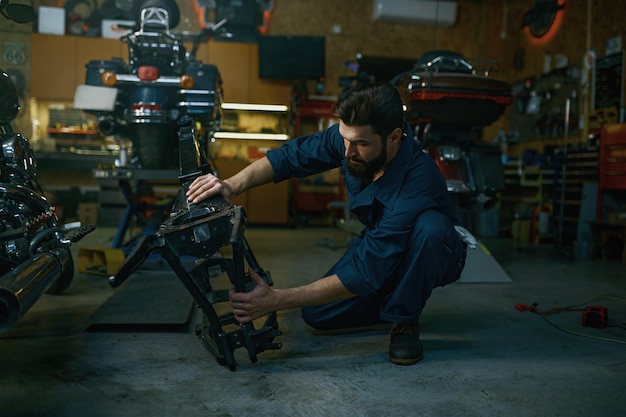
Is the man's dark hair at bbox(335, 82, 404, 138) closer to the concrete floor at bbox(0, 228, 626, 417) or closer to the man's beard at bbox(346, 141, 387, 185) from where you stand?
the man's beard at bbox(346, 141, 387, 185)

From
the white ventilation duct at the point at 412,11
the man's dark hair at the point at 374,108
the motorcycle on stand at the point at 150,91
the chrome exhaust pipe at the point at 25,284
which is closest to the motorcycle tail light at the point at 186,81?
the motorcycle on stand at the point at 150,91

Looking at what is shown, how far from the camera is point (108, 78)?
2.94m

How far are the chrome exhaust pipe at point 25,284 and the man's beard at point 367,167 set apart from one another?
0.92 metres

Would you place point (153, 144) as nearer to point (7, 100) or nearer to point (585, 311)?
point (7, 100)

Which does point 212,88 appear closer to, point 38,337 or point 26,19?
point 26,19

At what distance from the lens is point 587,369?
5.17 ft

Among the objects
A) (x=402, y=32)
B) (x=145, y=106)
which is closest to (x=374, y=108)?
(x=145, y=106)

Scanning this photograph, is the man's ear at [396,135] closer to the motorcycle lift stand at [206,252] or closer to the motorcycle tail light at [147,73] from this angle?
the motorcycle lift stand at [206,252]

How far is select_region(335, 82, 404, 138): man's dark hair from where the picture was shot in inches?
56.9

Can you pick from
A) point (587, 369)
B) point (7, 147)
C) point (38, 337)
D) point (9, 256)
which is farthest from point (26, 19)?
point (587, 369)

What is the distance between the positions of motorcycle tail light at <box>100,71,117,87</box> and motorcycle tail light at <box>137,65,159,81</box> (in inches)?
5.6

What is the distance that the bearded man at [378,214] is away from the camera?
1.43 m

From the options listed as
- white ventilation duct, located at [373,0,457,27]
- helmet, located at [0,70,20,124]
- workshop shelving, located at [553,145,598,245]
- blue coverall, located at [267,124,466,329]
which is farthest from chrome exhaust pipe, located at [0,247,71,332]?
white ventilation duct, located at [373,0,457,27]

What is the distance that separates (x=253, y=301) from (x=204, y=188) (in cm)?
38
